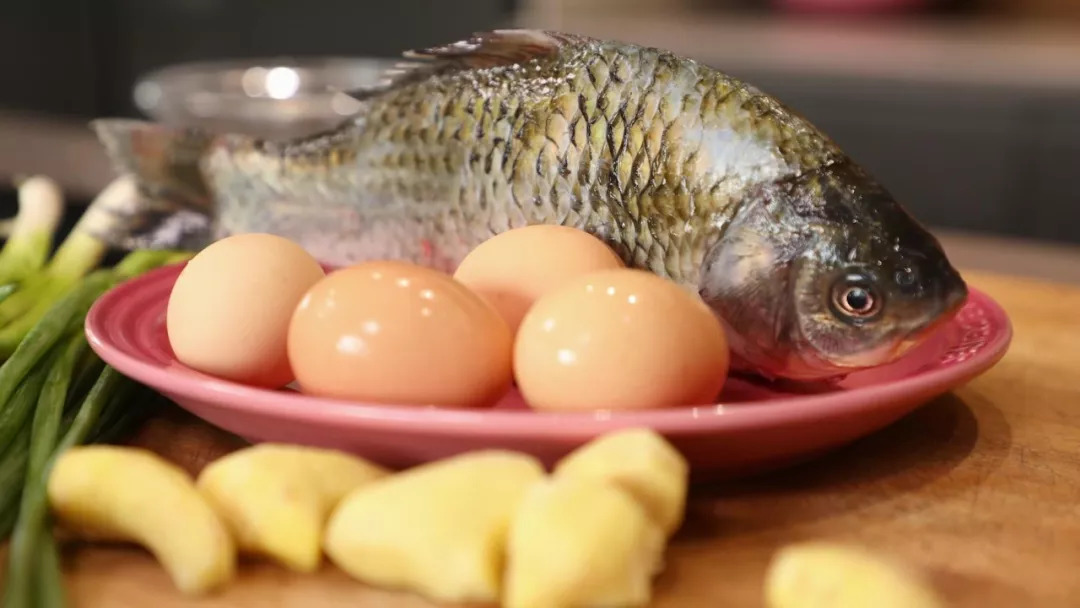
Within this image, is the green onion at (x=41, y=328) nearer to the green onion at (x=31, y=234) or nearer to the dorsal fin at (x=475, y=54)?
the green onion at (x=31, y=234)

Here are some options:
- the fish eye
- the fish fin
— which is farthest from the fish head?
the fish fin

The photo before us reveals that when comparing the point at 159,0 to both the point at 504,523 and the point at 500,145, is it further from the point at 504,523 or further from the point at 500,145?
the point at 504,523

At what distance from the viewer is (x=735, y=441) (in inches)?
22.2

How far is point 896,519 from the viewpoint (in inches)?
23.3

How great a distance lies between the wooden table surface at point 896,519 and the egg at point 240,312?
0.19ft

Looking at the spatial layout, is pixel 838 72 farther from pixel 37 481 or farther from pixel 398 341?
pixel 37 481

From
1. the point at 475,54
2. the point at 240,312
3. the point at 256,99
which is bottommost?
the point at 256,99

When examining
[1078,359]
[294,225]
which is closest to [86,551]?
[294,225]

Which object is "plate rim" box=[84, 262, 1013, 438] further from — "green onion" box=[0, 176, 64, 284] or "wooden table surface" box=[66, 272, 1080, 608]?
"green onion" box=[0, 176, 64, 284]

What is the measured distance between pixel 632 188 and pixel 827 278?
0.50ft

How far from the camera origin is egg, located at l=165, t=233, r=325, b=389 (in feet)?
2.16

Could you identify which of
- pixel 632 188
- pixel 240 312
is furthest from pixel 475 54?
pixel 240 312

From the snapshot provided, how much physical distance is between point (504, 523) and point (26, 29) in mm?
3126

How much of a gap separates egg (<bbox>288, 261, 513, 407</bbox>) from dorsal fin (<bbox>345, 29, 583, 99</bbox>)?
26 centimetres
